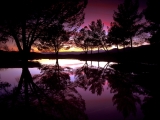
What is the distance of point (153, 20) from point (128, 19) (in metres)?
9.95

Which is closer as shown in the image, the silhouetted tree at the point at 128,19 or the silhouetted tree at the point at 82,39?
the silhouetted tree at the point at 128,19

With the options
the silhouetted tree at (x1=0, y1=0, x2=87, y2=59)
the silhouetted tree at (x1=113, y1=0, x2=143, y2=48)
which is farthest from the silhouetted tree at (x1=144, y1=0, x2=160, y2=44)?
the silhouetted tree at (x1=0, y1=0, x2=87, y2=59)

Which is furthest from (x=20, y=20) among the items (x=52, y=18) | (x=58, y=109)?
(x=58, y=109)

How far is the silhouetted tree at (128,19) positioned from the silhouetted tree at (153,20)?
19.8 ft

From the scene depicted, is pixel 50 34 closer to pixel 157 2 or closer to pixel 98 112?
pixel 98 112

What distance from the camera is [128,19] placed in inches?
1681

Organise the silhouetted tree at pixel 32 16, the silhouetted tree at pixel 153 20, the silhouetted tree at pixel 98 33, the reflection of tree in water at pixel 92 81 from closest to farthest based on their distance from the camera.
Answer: the reflection of tree in water at pixel 92 81 → the silhouetted tree at pixel 32 16 → the silhouetted tree at pixel 153 20 → the silhouetted tree at pixel 98 33

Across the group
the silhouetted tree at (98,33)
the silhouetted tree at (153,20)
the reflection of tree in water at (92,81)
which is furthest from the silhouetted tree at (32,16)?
the silhouetted tree at (98,33)

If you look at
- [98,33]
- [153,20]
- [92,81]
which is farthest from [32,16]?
[98,33]

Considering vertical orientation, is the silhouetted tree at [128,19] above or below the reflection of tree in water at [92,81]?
above

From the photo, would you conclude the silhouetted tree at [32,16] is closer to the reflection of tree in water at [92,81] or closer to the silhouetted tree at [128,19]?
the reflection of tree in water at [92,81]

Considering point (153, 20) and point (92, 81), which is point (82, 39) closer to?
point (153, 20)

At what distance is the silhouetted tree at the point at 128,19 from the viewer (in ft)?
136

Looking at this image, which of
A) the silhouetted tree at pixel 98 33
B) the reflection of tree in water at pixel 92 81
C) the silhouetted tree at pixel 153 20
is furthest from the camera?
the silhouetted tree at pixel 98 33
